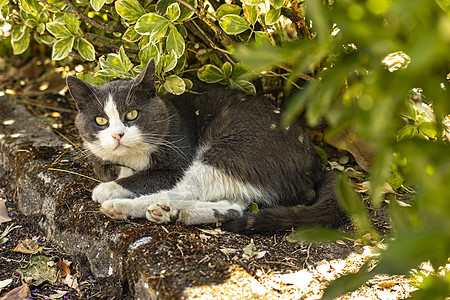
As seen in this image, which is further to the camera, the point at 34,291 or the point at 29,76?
the point at 29,76

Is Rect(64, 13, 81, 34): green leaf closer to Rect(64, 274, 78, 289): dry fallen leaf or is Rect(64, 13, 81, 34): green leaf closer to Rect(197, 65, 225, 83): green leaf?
Rect(197, 65, 225, 83): green leaf

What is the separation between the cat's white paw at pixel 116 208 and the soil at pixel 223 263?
0.05m

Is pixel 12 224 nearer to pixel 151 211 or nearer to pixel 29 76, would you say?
pixel 151 211

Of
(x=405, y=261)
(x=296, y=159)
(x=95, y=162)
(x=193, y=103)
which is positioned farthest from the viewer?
(x=193, y=103)

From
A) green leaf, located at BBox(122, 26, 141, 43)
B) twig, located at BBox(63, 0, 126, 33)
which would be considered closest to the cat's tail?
green leaf, located at BBox(122, 26, 141, 43)

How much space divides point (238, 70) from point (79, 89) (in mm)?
946

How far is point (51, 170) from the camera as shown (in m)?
2.89

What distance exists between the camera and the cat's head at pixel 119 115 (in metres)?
2.46

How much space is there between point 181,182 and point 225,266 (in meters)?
0.80

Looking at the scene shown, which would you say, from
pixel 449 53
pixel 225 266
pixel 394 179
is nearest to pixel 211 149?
pixel 225 266

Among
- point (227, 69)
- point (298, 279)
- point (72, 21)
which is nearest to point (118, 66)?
point (72, 21)

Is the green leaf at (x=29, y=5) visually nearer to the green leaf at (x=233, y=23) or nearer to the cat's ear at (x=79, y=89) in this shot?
the cat's ear at (x=79, y=89)

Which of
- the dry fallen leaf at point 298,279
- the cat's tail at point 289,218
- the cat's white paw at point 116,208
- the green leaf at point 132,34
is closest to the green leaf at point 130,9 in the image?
the green leaf at point 132,34

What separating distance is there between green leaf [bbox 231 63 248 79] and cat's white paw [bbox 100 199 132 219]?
41.3 inches
